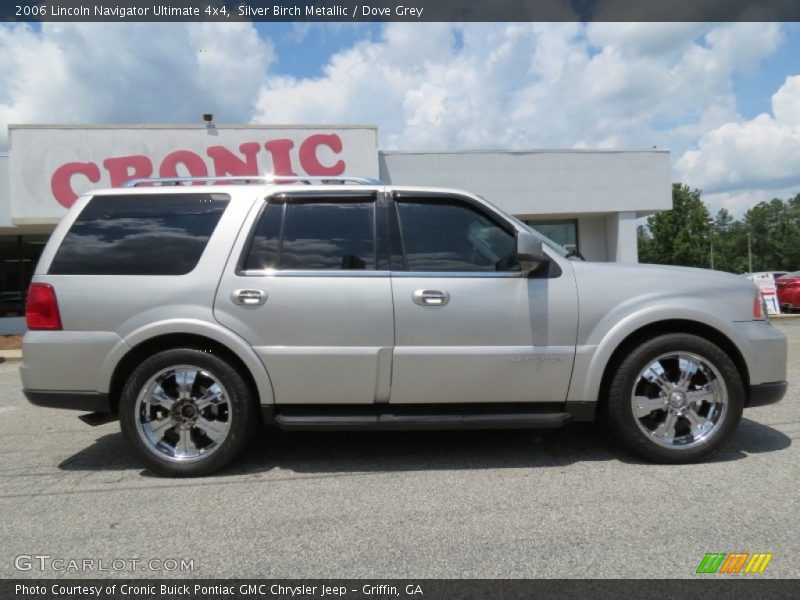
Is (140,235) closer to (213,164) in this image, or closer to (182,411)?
(182,411)

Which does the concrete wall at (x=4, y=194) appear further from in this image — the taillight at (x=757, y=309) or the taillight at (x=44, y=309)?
the taillight at (x=757, y=309)

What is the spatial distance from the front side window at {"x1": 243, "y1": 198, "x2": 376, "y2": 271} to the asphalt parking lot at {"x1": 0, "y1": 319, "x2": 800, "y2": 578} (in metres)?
1.44

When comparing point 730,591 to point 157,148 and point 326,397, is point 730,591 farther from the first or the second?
point 157,148

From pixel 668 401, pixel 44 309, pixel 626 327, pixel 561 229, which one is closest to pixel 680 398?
pixel 668 401

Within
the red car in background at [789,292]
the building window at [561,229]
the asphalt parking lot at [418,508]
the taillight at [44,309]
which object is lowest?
the asphalt parking lot at [418,508]

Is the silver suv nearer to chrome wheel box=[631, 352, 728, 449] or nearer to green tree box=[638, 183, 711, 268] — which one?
chrome wheel box=[631, 352, 728, 449]

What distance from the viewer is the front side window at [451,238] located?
3779mm

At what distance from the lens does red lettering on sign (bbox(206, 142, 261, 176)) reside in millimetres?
13367

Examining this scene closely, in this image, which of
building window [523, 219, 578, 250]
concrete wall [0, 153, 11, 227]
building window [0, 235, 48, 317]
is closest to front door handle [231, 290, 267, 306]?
concrete wall [0, 153, 11, 227]

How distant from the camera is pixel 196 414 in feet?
12.2

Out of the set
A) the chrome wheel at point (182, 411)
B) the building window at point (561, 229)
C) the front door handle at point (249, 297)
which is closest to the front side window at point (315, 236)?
the front door handle at point (249, 297)

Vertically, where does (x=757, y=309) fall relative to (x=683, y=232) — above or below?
below

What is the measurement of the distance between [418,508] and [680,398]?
1.94 meters

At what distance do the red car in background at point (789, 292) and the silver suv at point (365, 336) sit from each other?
14.7 m
